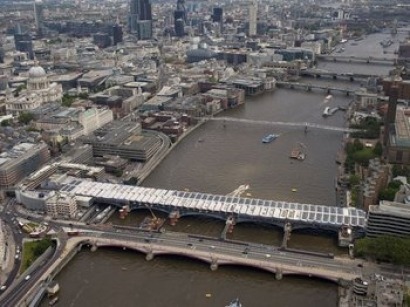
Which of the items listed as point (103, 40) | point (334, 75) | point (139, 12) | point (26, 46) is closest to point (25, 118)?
point (26, 46)

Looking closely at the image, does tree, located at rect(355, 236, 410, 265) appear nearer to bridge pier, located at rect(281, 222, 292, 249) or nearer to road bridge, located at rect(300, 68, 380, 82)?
bridge pier, located at rect(281, 222, 292, 249)

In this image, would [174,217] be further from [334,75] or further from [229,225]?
[334,75]

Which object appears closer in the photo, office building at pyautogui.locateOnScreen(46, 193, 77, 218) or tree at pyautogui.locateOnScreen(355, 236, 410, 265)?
tree at pyautogui.locateOnScreen(355, 236, 410, 265)

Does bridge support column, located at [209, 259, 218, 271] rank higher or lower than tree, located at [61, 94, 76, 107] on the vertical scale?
lower

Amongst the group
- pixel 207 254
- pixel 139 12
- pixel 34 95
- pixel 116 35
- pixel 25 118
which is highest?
pixel 139 12

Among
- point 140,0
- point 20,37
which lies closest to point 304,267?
point 20,37

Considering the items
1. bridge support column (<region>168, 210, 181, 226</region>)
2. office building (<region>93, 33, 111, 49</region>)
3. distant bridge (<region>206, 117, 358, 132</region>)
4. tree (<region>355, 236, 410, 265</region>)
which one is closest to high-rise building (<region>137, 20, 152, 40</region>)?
office building (<region>93, 33, 111, 49</region>)
